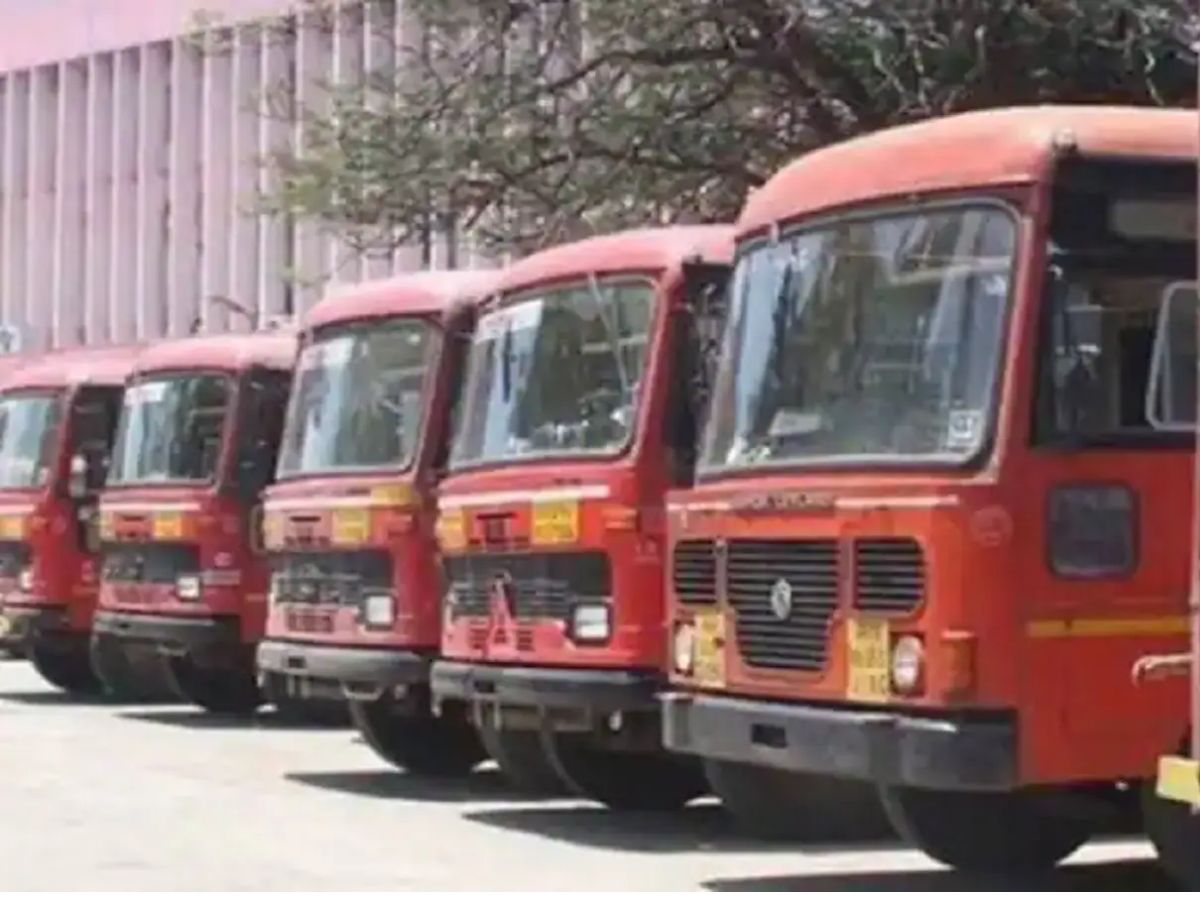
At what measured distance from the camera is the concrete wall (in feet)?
159

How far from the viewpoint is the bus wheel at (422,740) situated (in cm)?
1695

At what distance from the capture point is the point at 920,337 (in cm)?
1104

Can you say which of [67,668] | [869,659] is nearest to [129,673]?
[67,668]

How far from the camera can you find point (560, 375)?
14.4m

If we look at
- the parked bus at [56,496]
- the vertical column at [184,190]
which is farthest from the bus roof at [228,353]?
the vertical column at [184,190]

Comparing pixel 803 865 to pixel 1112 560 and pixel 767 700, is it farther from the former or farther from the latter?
pixel 1112 560

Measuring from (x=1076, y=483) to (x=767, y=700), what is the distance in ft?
5.10

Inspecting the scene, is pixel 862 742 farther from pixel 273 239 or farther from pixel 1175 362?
pixel 273 239

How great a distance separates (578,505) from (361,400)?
3223 mm

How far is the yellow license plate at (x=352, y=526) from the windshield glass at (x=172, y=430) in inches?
165

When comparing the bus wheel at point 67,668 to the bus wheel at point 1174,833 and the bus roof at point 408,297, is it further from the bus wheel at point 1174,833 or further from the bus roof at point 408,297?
the bus wheel at point 1174,833

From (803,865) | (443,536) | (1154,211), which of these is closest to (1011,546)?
(1154,211)

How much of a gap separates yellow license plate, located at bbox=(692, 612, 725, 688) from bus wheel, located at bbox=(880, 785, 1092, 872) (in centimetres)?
80

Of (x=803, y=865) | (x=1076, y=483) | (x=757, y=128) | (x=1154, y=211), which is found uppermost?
(x=757, y=128)
